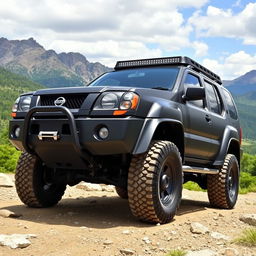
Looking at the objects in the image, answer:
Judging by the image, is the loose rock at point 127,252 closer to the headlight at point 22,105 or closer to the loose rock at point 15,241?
the loose rock at point 15,241

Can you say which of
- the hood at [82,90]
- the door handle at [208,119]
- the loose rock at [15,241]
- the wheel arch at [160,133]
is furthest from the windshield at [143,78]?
the loose rock at [15,241]

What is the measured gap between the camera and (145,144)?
4512 millimetres

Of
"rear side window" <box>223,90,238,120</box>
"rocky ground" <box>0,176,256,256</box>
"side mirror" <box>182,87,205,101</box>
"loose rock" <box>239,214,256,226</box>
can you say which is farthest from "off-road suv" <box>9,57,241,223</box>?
"rear side window" <box>223,90,238,120</box>

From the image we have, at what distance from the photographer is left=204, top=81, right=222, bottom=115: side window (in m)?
6.96

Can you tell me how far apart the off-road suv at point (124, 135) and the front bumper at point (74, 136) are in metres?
0.01

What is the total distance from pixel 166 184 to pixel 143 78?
171 centimetres

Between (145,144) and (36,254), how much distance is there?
1.69 metres

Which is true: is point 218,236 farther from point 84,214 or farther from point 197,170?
point 84,214

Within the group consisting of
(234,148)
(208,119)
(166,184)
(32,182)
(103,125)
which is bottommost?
(32,182)

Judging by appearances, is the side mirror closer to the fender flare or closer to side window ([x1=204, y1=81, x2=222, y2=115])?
the fender flare

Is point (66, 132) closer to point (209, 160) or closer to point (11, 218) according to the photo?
point (11, 218)

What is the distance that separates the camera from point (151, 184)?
4504 mm

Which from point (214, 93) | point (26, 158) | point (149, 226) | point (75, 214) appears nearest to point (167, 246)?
point (149, 226)

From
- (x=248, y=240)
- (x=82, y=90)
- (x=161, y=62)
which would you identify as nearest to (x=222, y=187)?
(x=161, y=62)
